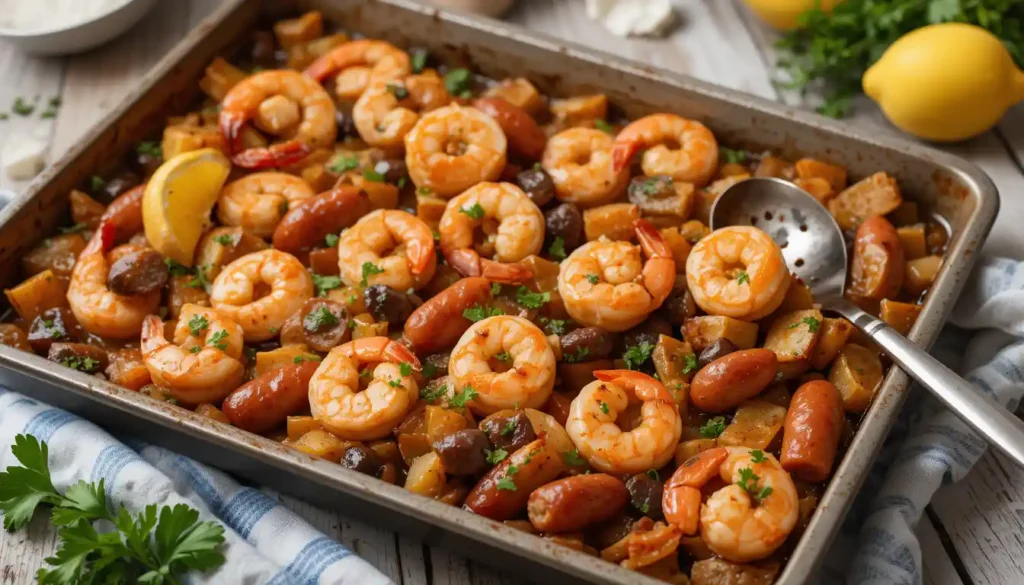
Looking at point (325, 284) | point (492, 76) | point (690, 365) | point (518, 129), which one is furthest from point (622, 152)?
point (325, 284)

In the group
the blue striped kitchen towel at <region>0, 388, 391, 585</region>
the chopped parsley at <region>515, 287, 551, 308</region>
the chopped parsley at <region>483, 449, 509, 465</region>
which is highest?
the chopped parsley at <region>515, 287, 551, 308</region>

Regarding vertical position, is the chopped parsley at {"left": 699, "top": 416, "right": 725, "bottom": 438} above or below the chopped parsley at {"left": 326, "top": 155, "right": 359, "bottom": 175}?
below

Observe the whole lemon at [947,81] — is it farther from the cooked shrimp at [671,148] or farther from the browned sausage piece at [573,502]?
the browned sausage piece at [573,502]

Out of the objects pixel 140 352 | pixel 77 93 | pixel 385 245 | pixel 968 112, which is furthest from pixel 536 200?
pixel 77 93

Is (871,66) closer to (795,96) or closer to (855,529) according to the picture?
(795,96)

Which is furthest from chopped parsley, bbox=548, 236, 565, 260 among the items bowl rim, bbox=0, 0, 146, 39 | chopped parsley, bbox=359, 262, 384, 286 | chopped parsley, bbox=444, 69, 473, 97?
bowl rim, bbox=0, 0, 146, 39

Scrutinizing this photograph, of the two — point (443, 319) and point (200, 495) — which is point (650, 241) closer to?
point (443, 319)

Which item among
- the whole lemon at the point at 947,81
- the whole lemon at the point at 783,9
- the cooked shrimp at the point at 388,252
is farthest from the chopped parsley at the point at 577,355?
the whole lemon at the point at 783,9

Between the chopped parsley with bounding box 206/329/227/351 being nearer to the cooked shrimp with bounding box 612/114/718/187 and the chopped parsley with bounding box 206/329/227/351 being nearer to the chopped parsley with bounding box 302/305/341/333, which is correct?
the chopped parsley with bounding box 302/305/341/333
